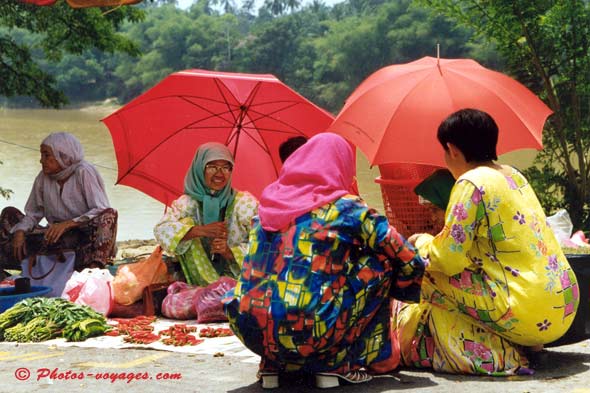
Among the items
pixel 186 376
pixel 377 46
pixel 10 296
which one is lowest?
pixel 186 376

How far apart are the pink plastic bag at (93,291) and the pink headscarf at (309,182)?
6.97ft

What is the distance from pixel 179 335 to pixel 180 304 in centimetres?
72

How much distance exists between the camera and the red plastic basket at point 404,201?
501cm

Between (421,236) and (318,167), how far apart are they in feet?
1.88

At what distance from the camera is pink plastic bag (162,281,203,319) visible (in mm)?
5477

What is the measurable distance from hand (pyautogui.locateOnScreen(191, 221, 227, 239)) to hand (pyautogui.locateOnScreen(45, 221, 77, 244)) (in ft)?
3.56

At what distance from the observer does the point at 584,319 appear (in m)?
4.03

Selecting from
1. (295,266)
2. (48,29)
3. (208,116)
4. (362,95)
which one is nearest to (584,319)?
(295,266)

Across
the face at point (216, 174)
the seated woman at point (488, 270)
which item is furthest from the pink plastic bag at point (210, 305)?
the seated woman at point (488, 270)

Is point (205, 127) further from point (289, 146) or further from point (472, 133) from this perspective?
point (472, 133)

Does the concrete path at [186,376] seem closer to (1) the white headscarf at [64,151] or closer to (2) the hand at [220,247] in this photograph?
(2) the hand at [220,247]

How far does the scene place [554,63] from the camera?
782 centimetres

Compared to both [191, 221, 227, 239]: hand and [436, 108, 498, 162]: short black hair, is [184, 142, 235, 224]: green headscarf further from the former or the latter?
[436, 108, 498, 162]: short black hair

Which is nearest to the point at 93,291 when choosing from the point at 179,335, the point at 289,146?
the point at 179,335
